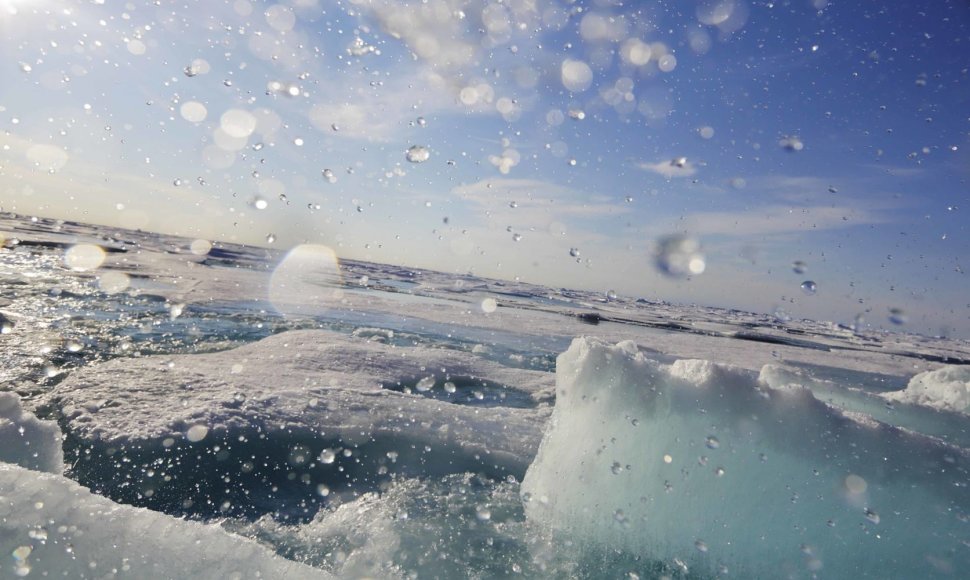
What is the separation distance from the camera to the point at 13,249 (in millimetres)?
19922

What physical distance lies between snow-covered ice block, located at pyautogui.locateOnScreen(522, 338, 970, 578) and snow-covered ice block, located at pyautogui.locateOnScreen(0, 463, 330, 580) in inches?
62.3

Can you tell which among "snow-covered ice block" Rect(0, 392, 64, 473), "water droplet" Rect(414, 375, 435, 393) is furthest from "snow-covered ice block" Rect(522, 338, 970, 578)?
"water droplet" Rect(414, 375, 435, 393)

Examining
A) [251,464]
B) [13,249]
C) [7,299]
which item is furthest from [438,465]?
[13,249]

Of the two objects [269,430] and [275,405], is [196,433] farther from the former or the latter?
[275,405]

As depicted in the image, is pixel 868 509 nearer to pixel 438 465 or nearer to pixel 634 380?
pixel 634 380

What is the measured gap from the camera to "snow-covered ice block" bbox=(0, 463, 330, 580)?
1576 mm

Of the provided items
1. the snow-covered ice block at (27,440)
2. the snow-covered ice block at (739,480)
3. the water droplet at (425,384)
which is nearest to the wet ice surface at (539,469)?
the snow-covered ice block at (739,480)

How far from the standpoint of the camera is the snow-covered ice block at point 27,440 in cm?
253

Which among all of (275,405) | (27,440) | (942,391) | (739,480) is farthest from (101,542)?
(942,391)

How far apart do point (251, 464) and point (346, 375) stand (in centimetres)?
239

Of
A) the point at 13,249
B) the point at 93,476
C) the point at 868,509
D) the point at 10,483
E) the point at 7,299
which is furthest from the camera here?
the point at 13,249

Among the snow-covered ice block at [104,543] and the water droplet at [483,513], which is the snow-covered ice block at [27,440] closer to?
the snow-covered ice block at [104,543]

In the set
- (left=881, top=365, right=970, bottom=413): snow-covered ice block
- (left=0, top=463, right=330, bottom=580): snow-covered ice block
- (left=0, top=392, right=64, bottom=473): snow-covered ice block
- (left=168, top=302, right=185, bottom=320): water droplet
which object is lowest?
(left=168, top=302, right=185, bottom=320): water droplet

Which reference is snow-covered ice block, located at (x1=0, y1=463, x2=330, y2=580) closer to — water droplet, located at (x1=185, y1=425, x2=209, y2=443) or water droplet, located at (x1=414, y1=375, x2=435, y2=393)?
water droplet, located at (x1=185, y1=425, x2=209, y2=443)
